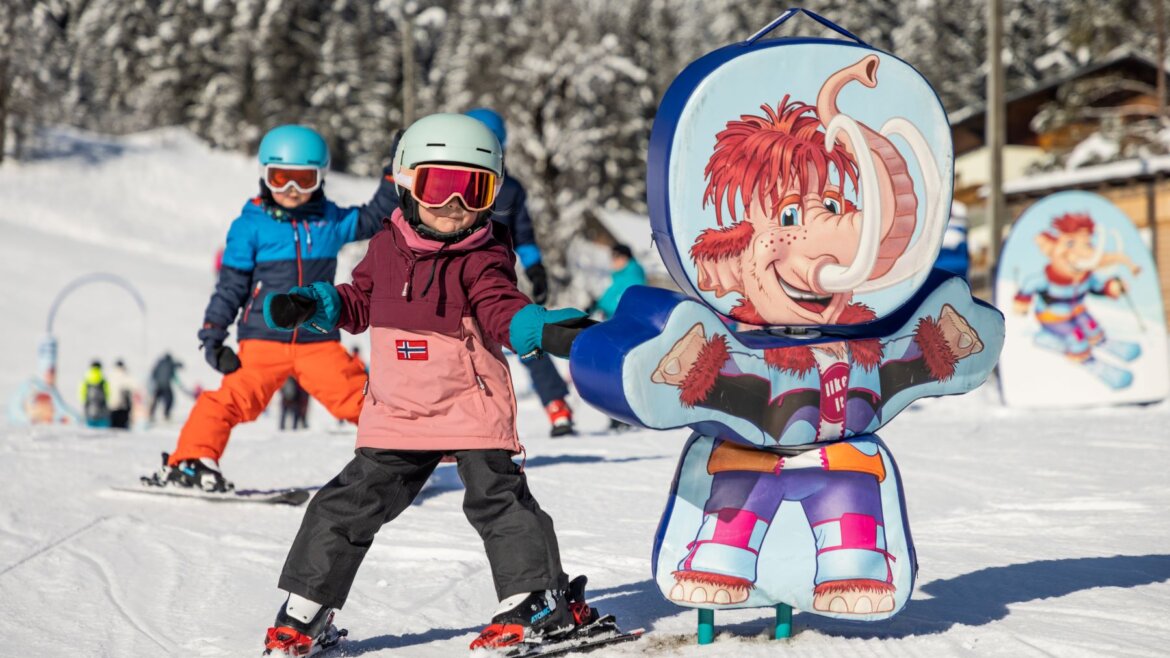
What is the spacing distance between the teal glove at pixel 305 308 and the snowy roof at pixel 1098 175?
1913cm

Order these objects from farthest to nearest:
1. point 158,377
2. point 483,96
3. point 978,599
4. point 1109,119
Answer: point 483,96 < point 1109,119 < point 158,377 < point 978,599

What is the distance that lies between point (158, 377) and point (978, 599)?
19281 mm

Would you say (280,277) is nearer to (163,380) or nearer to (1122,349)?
(1122,349)

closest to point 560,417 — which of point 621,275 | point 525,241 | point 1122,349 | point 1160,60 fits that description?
point 525,241

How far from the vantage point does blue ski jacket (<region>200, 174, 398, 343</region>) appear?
6.23 metres

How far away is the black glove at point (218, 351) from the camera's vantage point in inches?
239

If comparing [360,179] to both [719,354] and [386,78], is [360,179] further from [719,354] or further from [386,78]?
[719,354]

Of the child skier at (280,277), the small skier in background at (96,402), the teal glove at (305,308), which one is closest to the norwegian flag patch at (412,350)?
the teal glove at (305,308)

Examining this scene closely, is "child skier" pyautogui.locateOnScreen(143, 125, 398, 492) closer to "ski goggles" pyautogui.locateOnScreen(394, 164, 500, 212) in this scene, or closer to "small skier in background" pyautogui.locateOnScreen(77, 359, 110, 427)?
"ski goggles" pyautogui.locateOnScreen(394, 164, 500, 212)

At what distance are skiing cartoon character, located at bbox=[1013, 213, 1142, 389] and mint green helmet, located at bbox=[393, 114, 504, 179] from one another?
9.00 m

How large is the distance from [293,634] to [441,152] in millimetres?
1439

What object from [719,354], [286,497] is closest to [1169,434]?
[286,497]

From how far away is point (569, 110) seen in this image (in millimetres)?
34062

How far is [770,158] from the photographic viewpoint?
340cm
